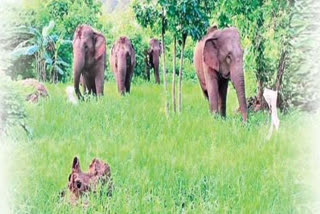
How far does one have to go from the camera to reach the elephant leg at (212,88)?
7028 mm

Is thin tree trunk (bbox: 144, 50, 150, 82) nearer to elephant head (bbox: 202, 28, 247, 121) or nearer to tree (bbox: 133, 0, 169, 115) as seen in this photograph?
tree (bbox: 133, 0, 169, 115)

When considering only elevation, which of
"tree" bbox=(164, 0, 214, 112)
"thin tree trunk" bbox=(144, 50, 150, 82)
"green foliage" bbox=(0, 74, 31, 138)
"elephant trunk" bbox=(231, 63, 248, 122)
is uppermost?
"tree" bbox=(164, 0, 214, 112)

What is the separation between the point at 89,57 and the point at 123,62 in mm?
1499

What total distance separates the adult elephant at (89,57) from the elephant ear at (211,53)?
7.01 feet

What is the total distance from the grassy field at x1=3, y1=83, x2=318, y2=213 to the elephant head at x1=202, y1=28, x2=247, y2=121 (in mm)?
636

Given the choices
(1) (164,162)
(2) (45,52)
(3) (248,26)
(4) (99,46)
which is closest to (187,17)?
(3) (248,26)

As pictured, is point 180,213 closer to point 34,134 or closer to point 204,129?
point 34,134

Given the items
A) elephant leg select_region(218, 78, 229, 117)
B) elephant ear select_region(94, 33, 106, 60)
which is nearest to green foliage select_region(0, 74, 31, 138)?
elephant leg select_region(218, 78, 229, 117)

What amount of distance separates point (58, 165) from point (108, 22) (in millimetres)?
12085

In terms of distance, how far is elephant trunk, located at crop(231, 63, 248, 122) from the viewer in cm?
644

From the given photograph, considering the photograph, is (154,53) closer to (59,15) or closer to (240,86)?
(59,15)

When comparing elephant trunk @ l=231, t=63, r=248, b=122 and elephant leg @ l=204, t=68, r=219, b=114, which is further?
elephant leg @ l=204, t=68, r=219, b=114

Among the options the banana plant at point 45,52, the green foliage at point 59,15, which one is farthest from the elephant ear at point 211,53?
the banana plant at point 45,52

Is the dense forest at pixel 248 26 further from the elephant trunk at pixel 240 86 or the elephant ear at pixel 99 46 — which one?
the elephant ear at pixel 99 46
